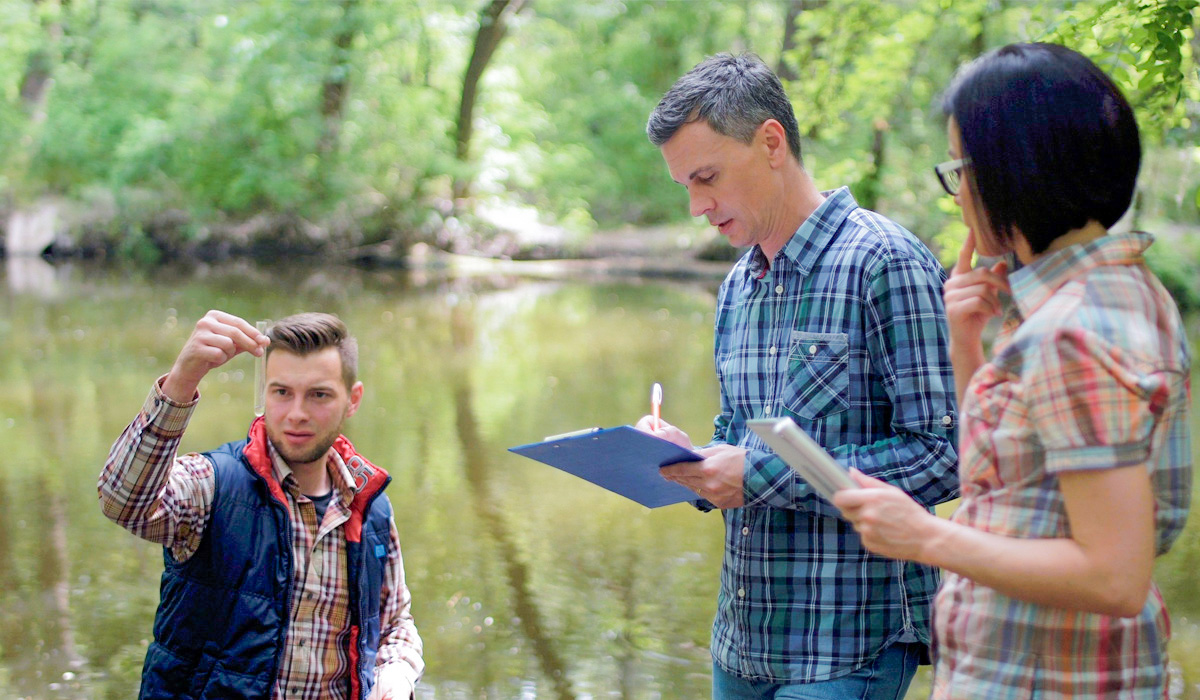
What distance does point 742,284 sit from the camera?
8.65ft

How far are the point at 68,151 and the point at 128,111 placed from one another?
56.9 inches

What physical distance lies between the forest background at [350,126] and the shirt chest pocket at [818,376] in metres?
19.7

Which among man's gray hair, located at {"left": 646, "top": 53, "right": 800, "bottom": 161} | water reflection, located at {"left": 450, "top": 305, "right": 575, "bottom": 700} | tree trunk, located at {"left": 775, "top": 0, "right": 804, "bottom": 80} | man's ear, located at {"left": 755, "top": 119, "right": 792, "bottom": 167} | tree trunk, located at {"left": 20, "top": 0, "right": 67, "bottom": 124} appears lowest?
water reflection, located at {"left": 450, "top": 305, "right": 575, "bottom": 700}

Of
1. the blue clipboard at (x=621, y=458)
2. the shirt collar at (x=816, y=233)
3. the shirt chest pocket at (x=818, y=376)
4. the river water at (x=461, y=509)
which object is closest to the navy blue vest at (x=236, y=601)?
the blue clipboard at (x=621, y=458)

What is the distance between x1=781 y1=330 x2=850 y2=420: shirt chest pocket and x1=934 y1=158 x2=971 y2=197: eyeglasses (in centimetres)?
58

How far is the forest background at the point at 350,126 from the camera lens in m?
22.6

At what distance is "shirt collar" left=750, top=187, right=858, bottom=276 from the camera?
7.91 feet

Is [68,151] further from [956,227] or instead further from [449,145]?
[956,227]

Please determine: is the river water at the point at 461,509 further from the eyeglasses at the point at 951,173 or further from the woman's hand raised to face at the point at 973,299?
the eyeglasses at the point at 951,173

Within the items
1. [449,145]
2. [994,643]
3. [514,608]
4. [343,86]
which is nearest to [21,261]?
[343,86]

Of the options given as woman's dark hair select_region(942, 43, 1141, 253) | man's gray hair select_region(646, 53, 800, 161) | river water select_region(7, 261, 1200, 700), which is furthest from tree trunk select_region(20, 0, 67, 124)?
woman's dark hair select_region(942, 43, 1141, 253)

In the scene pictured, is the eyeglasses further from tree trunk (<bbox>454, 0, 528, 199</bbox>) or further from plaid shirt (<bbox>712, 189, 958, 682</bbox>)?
tree trunk (<bbox>454, 0, 528, 199</bbox>)

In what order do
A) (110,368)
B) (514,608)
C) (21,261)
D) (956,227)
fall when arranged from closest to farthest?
(514,608) < (956,227) < (110,368) < (21,261)

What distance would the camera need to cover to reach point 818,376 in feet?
7.66
